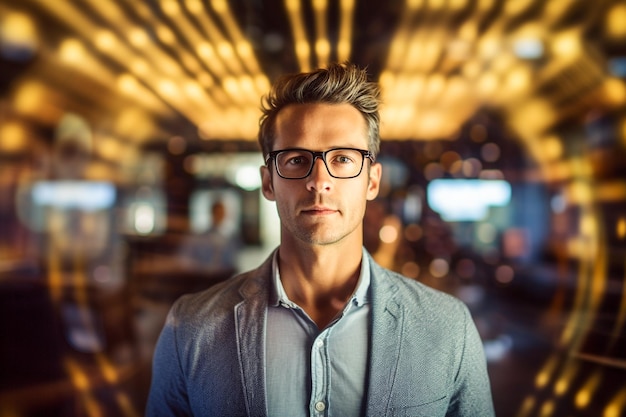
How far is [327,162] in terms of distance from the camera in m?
1.36

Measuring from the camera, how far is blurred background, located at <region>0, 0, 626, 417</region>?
4090mm

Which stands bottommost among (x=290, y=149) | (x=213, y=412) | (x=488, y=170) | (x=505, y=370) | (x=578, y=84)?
(x=505, y=370)

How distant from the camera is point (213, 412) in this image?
134cm

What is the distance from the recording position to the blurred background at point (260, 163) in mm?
4090

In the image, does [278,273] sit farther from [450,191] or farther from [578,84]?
[578,84]

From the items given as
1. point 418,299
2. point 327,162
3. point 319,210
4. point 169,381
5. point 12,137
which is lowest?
point 169,381

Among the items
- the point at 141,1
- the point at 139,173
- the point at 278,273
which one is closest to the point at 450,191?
the point at 141,1

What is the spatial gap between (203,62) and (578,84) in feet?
16.7

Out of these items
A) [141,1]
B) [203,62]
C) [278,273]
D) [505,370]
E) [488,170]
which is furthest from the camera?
[488,170]

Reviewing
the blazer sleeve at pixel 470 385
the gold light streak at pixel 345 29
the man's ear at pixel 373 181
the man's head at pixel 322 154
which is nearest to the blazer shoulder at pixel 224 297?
the man's head at pixel 322 154

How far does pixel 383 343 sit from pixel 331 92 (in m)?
0.73

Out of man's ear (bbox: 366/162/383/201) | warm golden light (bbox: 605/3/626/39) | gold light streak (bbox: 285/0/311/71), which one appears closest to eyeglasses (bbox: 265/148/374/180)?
man's ear (bbox: 366/162/383/201)

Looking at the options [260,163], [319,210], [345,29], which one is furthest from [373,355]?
[345,29]

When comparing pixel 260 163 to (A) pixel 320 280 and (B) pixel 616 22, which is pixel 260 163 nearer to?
(A) pixel 320 280
